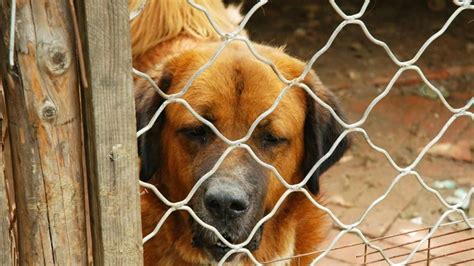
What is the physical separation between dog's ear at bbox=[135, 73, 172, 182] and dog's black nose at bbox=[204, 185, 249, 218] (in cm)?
61

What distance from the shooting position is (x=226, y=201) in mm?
2838

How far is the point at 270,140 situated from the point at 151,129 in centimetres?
54

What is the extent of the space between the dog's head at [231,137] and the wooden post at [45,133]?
0.82 meters

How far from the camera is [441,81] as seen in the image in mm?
6676

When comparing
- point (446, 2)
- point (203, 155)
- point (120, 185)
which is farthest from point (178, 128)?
point (446, 2)

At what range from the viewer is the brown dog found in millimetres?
2994

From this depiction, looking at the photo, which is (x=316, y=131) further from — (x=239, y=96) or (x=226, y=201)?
(x=226, y=201)

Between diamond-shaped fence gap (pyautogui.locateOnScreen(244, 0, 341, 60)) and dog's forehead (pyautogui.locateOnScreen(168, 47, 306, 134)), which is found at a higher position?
diamond-shaped fence gap (pyautogui.locateOnScreen(244, 0, 341, 60))

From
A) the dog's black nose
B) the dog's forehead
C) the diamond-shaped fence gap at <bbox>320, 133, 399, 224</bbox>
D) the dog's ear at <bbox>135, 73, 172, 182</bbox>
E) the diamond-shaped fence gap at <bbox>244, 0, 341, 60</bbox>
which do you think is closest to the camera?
the dog's black nose

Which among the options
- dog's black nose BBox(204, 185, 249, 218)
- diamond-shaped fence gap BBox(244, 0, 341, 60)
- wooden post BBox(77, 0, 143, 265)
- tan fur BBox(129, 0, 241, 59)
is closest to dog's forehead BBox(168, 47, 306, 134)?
dog's black nose BBox(204, 185, 249, 218)

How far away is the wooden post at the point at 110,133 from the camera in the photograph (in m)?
1.98

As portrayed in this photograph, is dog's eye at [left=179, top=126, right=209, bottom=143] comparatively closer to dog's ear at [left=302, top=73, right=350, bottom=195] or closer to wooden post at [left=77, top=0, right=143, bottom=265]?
dog's ear at [left=302, top=73, right=350, bottom=195]

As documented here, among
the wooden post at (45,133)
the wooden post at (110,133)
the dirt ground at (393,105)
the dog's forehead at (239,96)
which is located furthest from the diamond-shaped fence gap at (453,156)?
the wooden post at (45,133)

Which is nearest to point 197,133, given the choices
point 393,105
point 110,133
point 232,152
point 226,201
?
point 232,152
